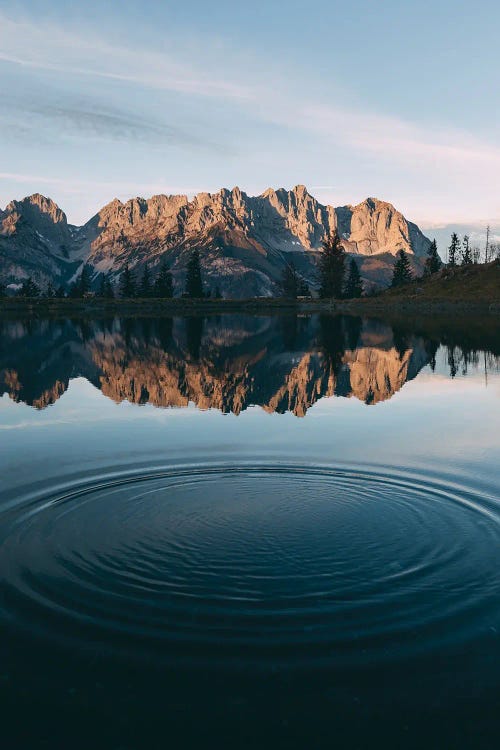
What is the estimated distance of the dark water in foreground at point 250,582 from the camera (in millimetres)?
11242

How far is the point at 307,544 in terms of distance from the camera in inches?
719

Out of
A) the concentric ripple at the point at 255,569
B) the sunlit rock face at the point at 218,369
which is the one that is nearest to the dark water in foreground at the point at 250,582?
the concentric ripple at the point at 255,569

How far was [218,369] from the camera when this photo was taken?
6334cm

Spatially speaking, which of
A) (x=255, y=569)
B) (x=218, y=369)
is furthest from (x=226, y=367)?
(x=255, y=569)

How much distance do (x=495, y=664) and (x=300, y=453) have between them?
1684 centimetres

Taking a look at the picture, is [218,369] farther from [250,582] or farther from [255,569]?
[250,582]

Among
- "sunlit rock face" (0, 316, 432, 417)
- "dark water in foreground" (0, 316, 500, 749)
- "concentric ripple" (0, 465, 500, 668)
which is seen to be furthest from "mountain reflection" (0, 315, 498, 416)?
"concentric ripple" (0, 465, 500, 668)

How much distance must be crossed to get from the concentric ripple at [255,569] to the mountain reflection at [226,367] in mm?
18556

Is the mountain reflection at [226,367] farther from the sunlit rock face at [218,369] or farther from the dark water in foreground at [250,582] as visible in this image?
the dark water in foreground at [250,582]

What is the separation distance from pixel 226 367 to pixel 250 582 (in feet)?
162

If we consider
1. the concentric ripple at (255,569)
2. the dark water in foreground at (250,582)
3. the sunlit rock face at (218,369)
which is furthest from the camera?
the sunlit rock face at (218,369)

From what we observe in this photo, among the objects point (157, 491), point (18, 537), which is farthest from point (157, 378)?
point (18, 537)

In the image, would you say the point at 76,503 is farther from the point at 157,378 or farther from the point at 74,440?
the point at 157,378

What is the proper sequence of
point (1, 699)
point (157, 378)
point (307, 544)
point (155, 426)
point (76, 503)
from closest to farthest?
point (1, 699), point (307, 544), point (76, 503), point (155, 426), point (157, 378)
